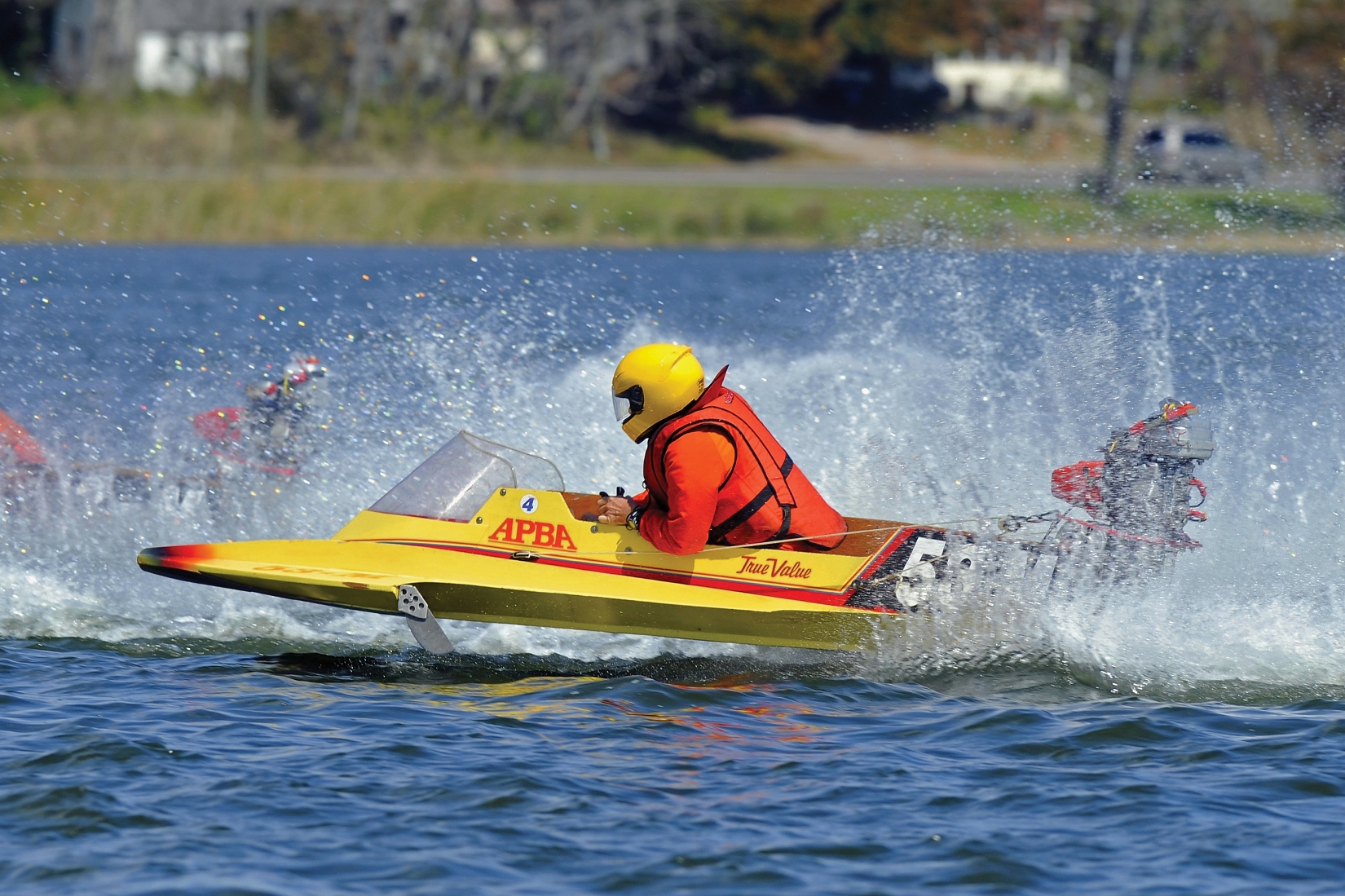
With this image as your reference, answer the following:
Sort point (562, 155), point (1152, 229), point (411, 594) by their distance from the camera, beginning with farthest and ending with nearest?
point (562, 155) → point (1152, 229) → point (411, 594)

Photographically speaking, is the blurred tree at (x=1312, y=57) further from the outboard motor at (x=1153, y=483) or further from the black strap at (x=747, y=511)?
the black strap at (x=747, y=511)

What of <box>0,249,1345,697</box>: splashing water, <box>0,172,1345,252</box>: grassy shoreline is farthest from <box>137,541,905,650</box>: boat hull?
<box>0,172,1345,252</box>: grassy shoreline

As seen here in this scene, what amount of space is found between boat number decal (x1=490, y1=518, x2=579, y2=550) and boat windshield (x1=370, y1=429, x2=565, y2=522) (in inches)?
8.2

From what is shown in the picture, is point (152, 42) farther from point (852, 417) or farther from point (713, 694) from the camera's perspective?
point (713, 694)

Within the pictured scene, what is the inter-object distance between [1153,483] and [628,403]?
279cm

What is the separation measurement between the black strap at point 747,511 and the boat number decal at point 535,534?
2.64 feet

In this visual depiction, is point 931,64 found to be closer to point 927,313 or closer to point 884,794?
point 927,313

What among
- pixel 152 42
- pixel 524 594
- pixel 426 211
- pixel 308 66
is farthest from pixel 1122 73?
pixel 524 594

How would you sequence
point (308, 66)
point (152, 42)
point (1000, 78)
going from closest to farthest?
point (308, 66)
point (152, 42)
point (1000, 78)

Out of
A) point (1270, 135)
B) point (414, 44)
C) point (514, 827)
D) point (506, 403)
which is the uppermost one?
point (414, 44)

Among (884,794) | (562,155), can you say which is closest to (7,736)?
(884,794)

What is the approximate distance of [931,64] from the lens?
56625mm

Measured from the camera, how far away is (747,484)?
7.84 m

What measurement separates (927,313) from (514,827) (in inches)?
500
